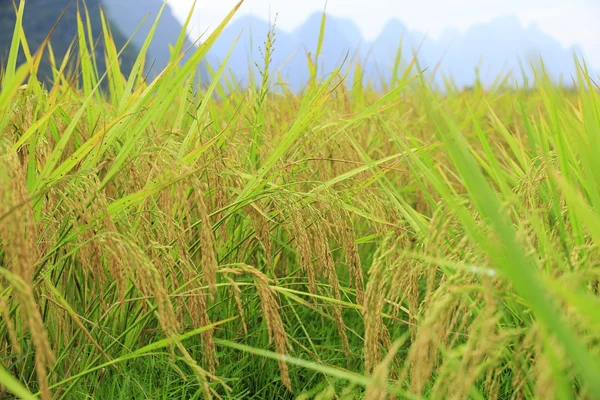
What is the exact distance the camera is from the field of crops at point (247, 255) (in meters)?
0.97

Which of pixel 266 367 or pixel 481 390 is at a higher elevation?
pixel 481 390

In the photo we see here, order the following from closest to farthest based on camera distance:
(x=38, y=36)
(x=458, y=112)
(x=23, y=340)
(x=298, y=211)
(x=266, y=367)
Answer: (x=298, y=211)
(x=23, y=340)
(x=266, y=367)
(x=458, y=112)
(x=38, y=36)

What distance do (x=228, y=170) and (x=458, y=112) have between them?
2.83m

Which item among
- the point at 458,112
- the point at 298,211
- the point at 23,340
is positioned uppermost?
the point at 458,112

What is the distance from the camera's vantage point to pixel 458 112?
396cm

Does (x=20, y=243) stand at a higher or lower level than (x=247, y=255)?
higher

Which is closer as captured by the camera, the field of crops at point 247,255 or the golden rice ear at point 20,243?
the golden rice ear at point 20,243

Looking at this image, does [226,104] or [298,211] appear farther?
[226,104]

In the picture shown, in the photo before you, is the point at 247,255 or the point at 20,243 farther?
the point at 247,255

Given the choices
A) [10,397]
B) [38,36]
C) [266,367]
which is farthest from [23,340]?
[38,36]

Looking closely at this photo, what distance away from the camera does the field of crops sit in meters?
0.97

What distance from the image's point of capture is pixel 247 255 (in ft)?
6.42

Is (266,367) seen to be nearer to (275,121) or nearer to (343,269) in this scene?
(343,269)

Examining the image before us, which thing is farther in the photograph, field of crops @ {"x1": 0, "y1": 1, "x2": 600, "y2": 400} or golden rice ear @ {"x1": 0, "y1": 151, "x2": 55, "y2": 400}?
field of crops @ {"x1": 0, "y1": 1, "x2": 600, "y2": 400}
